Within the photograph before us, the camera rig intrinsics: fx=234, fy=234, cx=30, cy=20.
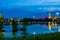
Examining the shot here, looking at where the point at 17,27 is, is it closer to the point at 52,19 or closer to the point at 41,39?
the point at 52,19

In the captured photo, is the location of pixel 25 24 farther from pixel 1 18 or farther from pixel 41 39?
pixel 41 39

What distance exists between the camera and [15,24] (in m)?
39.2

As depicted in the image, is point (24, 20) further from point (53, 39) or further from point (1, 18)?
point (53, 39)

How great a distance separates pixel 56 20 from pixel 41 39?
18.9m

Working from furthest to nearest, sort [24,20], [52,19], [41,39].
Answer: [24,20] → [52,19] → [41,39]

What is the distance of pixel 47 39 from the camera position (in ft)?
59.0

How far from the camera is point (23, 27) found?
128ft

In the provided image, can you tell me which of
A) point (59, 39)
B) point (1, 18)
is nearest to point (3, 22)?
point (1, 18)

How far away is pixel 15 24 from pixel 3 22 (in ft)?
8.54

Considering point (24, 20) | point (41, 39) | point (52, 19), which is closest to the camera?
point (41, 39)

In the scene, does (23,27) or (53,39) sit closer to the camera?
(53,39)

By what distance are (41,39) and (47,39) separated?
75 cm

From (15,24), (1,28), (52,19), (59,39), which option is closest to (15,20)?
(15,24)

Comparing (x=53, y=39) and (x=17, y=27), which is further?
(x=17, y=27)
